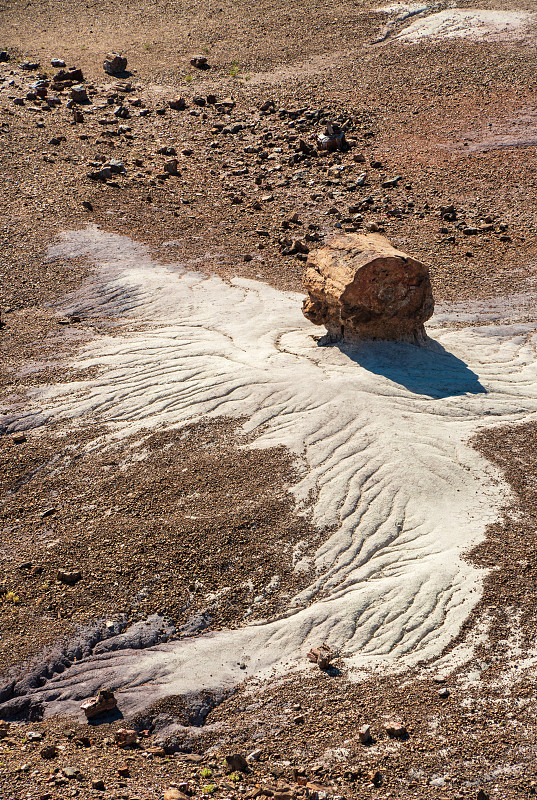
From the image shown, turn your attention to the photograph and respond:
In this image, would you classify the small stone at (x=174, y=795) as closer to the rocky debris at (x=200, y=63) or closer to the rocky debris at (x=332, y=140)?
the rocky debris at (x=332, y=140)

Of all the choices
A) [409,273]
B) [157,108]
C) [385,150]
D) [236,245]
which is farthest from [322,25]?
[409,273]

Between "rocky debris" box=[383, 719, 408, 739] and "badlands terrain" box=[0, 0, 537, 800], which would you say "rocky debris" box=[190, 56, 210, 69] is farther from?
"rocky debris" box=[383, 719, 408, 739]

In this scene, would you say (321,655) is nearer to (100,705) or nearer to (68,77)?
(100,705)

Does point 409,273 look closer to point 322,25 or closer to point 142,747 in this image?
point 142,747

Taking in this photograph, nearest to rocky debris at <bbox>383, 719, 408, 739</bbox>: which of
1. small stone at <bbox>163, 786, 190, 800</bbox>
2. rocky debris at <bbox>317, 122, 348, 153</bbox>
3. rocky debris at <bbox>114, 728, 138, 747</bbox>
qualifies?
small stone at <bbox>163, 786, 190, 800</bbox>

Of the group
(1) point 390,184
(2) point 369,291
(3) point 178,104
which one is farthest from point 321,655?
(3) point 178,104

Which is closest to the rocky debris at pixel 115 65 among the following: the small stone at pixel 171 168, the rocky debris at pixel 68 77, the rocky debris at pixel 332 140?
the rocky debris at pixel 68 77
